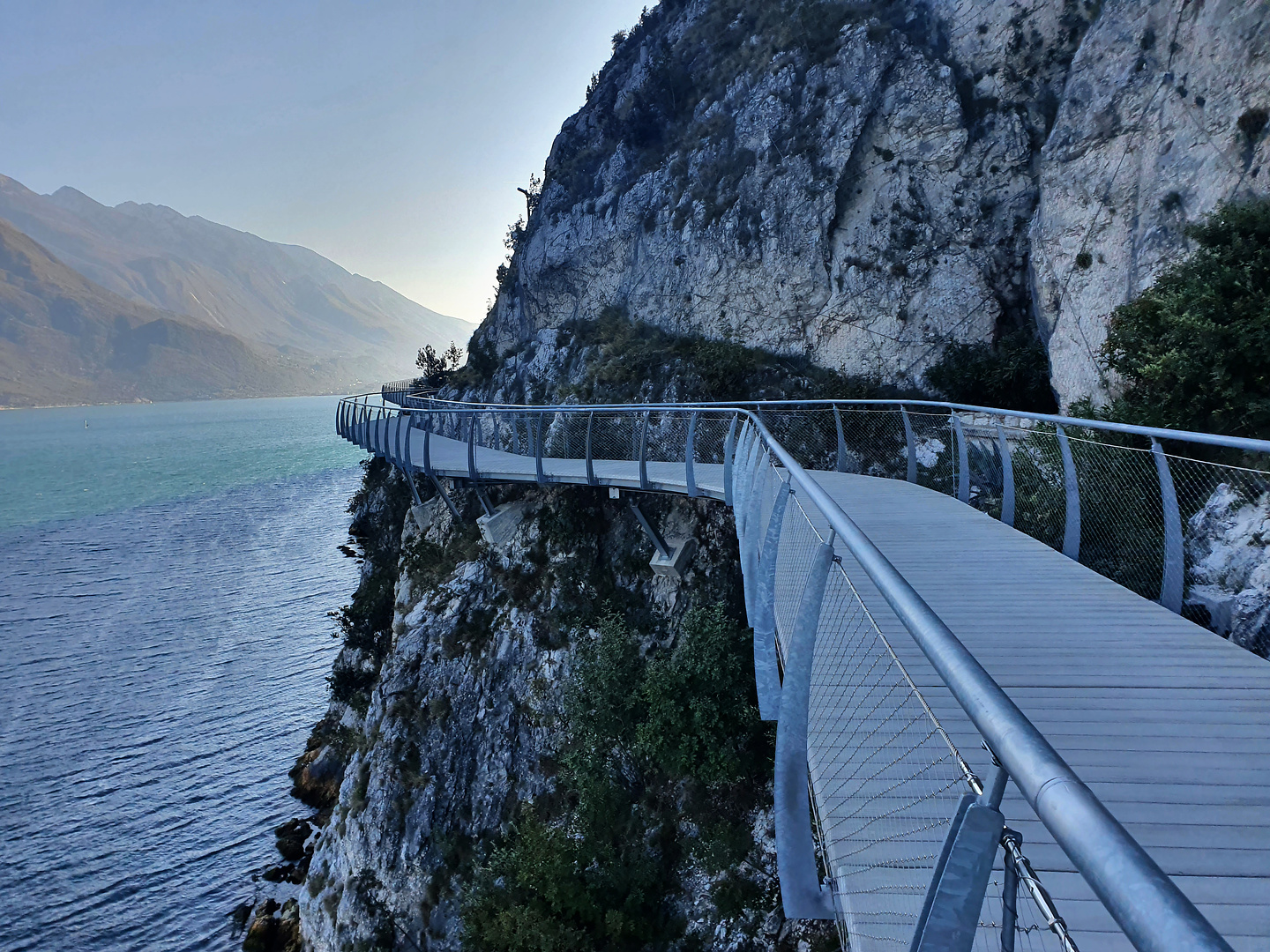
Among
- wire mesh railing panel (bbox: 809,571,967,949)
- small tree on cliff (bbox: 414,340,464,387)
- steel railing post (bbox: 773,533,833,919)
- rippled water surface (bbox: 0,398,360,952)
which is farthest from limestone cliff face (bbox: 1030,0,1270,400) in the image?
small tree on cliff (bbox: 414,340,464,387)

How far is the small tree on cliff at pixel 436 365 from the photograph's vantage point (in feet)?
117

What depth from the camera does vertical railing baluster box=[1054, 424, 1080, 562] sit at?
22.1 ft

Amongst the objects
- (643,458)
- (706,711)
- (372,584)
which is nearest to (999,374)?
(643,458)

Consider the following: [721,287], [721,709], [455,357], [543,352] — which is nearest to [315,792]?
[721,709]

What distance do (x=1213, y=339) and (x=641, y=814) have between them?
388 inches

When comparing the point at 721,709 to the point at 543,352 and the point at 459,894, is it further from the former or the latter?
the point at 543,352

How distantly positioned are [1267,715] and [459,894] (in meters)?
11.0

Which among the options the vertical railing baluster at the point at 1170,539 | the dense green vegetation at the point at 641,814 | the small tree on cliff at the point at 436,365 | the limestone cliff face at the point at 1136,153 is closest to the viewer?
the vertical railing baluster at the point at 1170,539

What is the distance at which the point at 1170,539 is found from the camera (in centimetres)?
537

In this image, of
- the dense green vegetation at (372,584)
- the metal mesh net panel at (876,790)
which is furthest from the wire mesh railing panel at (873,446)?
the dense green vegetation at (372,584)

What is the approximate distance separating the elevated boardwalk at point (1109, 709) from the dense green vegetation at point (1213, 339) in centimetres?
325

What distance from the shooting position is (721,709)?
9.62 metres

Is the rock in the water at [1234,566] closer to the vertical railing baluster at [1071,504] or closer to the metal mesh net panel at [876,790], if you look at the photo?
the vertical railing baluster at [1071,504]

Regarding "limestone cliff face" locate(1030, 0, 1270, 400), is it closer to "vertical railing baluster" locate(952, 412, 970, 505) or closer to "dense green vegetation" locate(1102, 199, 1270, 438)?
"dense green vegetation" locate(1102, 199, 1270, 438)
